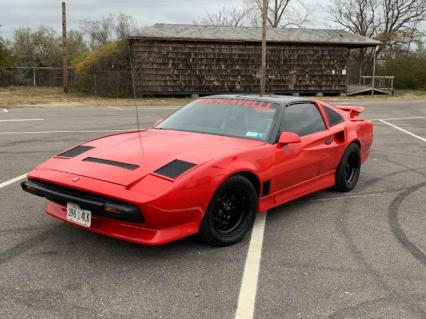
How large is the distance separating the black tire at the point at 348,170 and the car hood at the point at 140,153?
5.71 feet

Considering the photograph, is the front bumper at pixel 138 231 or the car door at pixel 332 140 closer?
the front bumper at pixel 138 231

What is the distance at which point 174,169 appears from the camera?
3.90 metres

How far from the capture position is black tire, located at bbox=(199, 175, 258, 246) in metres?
4.08

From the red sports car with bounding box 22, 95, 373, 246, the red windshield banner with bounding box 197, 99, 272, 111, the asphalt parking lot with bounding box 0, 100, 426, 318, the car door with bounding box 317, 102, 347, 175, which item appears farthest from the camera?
the car door with bounding box 317, 102, 347, 175

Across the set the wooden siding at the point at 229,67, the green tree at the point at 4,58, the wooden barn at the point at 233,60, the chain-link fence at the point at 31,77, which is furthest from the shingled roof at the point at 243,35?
the green tree at the point at 4,58

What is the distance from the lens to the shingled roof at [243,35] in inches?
1069

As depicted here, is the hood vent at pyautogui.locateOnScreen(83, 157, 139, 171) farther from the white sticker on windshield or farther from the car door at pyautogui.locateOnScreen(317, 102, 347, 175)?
Result: the car door at pyautogui.locateOnScreen(317, 102, 347, 175)

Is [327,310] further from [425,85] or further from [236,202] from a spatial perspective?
[425,85]

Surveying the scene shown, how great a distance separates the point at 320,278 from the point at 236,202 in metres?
1.05

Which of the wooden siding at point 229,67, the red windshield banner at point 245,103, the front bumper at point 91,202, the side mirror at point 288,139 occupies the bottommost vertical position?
the front bumper at point 91,202

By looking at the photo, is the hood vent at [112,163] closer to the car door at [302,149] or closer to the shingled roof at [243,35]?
the car door at [302,149]

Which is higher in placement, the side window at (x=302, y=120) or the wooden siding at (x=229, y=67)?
the wooden siding at (x=229, y=67)

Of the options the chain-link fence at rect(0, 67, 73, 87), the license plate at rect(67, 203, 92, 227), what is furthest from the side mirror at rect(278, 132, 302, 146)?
the chain-link fence at rect(0, 67, 73, 87)

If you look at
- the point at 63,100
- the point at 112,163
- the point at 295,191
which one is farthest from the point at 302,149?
the point at 63,100
